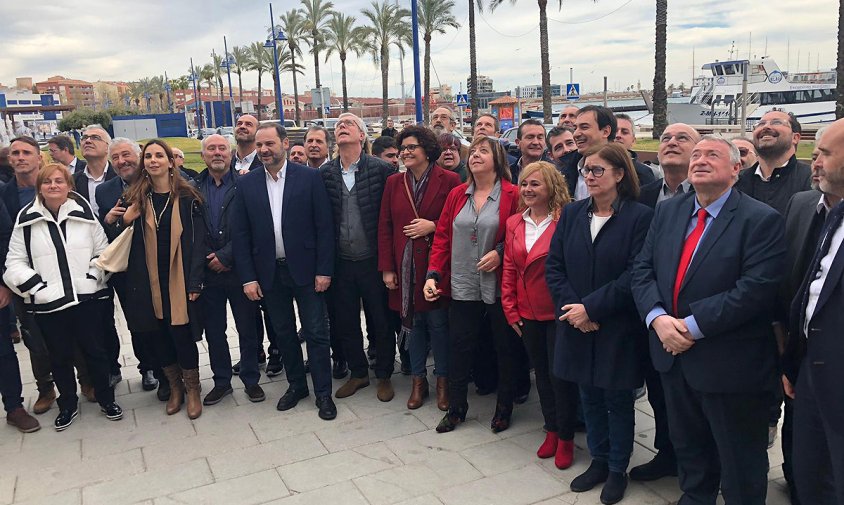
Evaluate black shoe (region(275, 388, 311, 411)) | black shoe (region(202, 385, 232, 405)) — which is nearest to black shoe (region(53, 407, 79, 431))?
black shoe (region(202, 385, 232, 405))

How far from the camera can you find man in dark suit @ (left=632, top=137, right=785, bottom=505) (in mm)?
2697

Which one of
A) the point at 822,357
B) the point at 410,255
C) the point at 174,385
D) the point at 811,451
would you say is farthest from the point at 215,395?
the point at 822,357

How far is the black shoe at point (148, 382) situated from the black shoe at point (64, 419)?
69 centimetres

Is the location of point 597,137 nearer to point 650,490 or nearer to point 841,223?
point 841,223

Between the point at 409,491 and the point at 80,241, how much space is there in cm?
307

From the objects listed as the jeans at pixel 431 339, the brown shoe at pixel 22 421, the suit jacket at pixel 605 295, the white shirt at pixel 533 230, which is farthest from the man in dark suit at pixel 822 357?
the brown shoe at pixel 22 421

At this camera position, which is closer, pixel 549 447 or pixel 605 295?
pixel 605 295

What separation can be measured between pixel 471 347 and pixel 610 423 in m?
1.16

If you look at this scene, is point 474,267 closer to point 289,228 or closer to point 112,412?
point 289,228

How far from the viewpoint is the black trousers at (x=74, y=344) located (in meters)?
4.48

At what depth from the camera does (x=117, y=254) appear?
454cm

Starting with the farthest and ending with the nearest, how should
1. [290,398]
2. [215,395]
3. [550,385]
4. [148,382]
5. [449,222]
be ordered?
[148,382] → [215,395] → [290,398] → [449,222] → [550,385]

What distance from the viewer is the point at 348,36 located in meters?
42.7

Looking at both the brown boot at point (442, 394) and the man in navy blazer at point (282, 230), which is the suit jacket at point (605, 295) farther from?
the man in navy blazer at point (282, 230)
